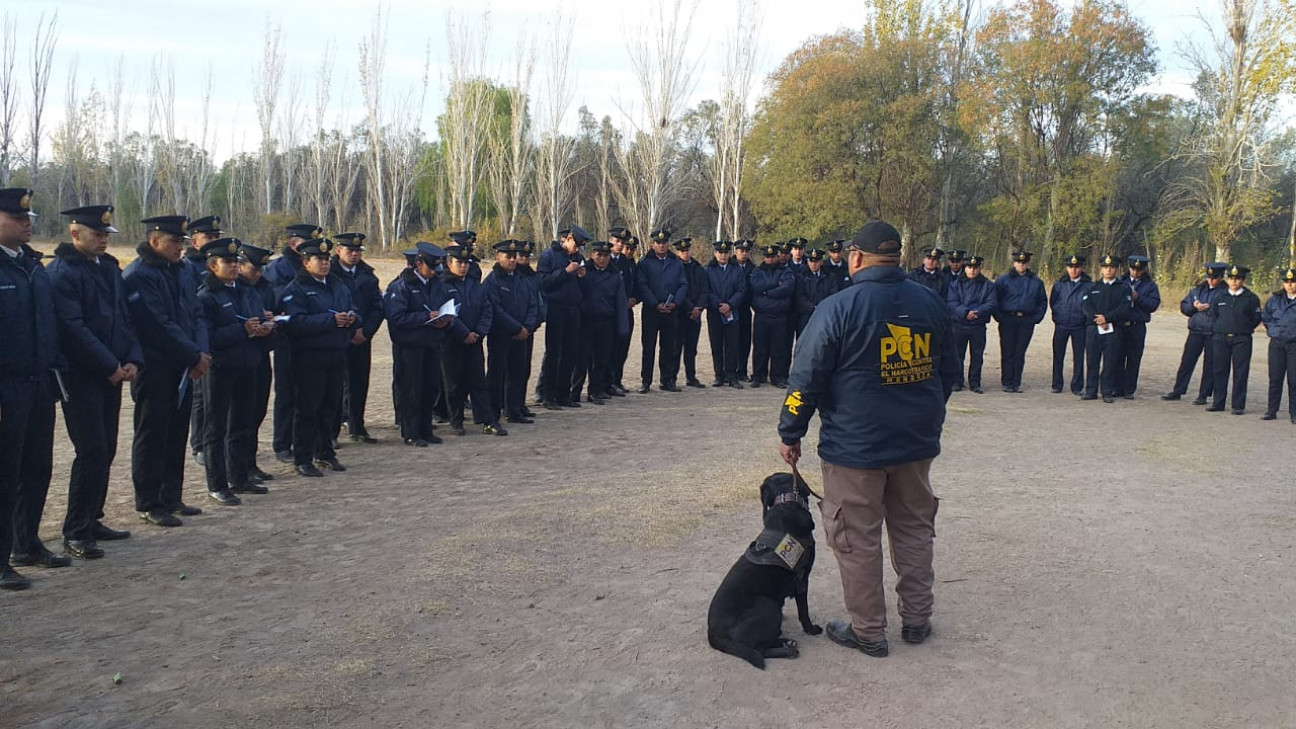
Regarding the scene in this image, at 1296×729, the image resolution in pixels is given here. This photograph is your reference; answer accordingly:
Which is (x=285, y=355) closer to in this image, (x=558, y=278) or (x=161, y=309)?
(x=161, y=309)

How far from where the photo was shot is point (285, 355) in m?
7.98

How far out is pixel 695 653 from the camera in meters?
4.38

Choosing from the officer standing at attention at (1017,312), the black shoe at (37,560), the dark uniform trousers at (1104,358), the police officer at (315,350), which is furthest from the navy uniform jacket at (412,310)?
the dark uniform trousers at (1104,358)

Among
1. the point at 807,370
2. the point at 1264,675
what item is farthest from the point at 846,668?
the point at 1264,675

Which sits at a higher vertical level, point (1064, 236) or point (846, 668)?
point (1064, 236)

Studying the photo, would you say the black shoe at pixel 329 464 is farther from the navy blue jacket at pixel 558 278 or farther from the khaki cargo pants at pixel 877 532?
the khaki cargo pants at pixel 877 532

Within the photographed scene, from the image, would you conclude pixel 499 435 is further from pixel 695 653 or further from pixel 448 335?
pixel 695 653

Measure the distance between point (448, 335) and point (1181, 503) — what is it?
7.00m

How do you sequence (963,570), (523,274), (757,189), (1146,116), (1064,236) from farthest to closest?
(757,189) < (1064,236) < (1146,116) < (523,274) < (963,570)

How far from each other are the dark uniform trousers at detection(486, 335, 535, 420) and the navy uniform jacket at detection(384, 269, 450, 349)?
1.14 metres

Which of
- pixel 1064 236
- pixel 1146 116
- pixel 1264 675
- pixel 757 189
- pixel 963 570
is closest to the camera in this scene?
pixel 1264 675

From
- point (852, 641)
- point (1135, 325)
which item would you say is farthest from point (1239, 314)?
point (852, 641)

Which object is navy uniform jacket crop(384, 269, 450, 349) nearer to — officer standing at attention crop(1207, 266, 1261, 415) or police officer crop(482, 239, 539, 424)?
police officer crop(482, 239, 539, 424)

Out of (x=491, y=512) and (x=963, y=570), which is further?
(x=491, y=512)
